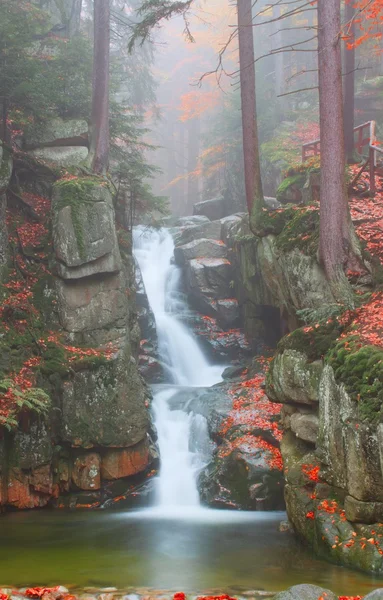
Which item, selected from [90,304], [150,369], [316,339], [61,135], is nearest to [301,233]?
[316,339]

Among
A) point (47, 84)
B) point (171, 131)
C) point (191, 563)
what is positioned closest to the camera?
point (191, 563)

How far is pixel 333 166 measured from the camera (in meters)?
9.91

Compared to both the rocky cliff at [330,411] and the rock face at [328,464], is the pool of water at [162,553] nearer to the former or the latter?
the rock face at [328,464]

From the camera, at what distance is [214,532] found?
911 centimetres

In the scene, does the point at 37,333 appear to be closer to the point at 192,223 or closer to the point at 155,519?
the point at 155,519

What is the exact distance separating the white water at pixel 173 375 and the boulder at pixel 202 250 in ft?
2.66

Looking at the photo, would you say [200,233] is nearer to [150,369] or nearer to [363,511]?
[150,369]

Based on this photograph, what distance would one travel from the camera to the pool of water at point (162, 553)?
641cm

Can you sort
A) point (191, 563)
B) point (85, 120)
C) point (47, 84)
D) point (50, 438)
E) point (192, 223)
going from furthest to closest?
point (192, 223)
point (85, 120)
point (47, 84)
point (50, 438)
point (191, 563)

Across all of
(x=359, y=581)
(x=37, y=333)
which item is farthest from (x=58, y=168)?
(x=359, y=581)

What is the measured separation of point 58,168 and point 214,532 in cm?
1029

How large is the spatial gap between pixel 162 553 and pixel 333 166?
7.11 meters

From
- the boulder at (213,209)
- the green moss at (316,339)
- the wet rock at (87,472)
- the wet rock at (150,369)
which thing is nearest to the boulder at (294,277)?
the green moss at (316,339)

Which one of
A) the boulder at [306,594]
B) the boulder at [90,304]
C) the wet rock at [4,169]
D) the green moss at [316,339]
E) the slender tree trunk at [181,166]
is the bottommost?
the boulder at [306,594]
